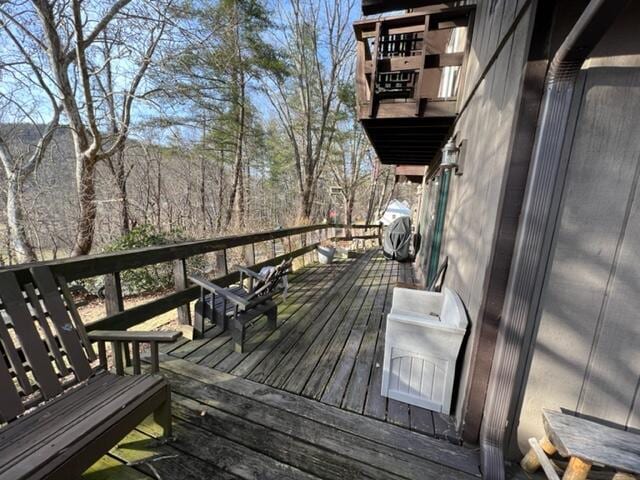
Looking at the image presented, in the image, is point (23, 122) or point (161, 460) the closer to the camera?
point (161, 460)

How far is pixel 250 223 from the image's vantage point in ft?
30.3

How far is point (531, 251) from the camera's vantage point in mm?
1271

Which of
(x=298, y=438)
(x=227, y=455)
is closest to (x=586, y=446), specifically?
(x=298, y=438)

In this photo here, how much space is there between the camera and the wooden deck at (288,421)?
134 centimetres

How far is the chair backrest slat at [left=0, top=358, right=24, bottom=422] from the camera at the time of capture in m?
1.12

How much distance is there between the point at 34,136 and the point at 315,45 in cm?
984

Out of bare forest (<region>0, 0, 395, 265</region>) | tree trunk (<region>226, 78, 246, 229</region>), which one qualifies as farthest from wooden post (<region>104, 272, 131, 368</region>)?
tree trunk (<region>226, 78, 246, 229</region>)

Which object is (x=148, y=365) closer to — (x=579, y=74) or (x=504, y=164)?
(x=504, y=164)

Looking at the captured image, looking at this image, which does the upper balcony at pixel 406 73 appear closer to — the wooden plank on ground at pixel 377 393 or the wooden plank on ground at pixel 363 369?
the wooden plank on ground at pixel 363 369

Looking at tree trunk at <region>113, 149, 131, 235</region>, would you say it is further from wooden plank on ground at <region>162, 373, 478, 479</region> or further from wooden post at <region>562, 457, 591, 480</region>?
wooden post at <region>562, 457, 591, 480</region>

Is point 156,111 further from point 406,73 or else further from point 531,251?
point 531,251

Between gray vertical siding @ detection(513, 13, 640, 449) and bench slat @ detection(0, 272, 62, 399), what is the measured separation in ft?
8.12

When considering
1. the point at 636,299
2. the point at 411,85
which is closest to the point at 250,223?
the point at 411,85

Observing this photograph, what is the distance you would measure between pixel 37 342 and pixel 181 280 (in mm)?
1195
